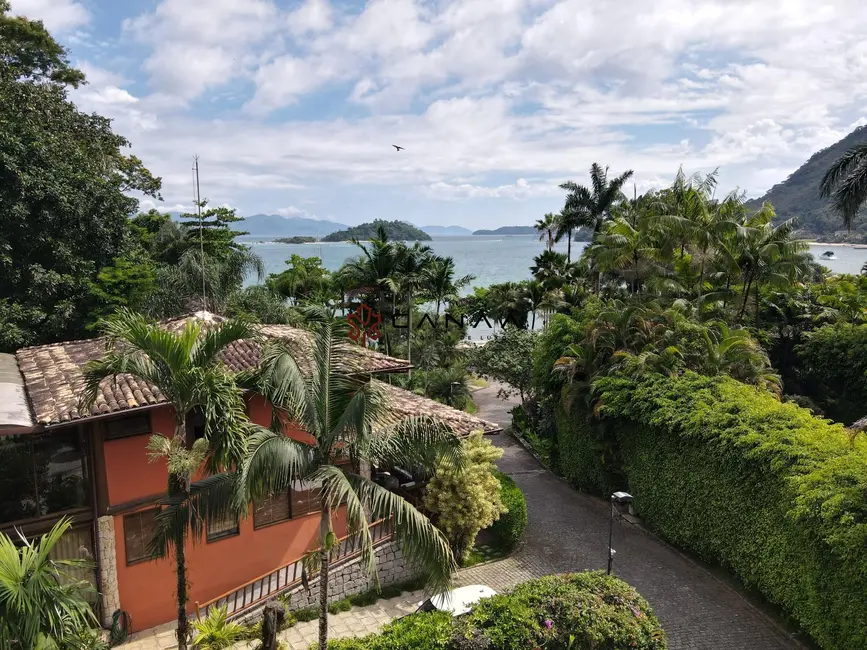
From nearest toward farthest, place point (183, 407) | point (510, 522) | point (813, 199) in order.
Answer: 1. point (183, 407)
2. point (510, 522)
3. point (813, 199)

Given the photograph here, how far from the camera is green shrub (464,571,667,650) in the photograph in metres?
9.24

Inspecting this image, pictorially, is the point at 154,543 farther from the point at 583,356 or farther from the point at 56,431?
the point at 583,356

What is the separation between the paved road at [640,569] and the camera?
39.4 feet

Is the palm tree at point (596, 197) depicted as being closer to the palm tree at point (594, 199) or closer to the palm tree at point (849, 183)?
the palm tree at point (594, 199)

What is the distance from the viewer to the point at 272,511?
14.1 metres

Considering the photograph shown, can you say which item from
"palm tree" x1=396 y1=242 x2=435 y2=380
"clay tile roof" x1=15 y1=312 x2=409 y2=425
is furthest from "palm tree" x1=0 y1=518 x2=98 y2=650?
"palm tree" x1=396 y1=242 x2=435 y2=380

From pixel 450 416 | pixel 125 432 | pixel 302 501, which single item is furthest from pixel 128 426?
pixel 450 416

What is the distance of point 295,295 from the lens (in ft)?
132

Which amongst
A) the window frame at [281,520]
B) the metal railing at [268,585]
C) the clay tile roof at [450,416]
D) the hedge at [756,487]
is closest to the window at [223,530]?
the window frame at [281,520]

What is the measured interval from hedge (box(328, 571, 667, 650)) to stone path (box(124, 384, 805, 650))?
2734 millimetres

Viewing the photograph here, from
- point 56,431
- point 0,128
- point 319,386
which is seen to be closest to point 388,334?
point 0,128

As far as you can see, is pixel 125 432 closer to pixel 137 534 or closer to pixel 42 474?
pixel 42 474

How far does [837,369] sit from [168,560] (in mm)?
24699

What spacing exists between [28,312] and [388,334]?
1764 cm
